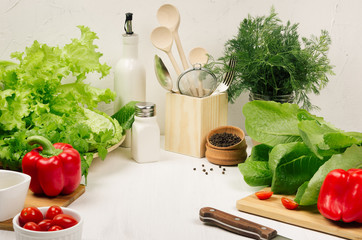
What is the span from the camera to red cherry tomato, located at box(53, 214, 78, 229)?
3.48 ft

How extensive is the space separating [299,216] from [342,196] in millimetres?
114

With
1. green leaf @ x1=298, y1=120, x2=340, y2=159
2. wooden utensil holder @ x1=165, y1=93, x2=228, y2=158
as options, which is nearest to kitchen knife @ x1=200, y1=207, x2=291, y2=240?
green leaf @ x1=298, y1=120, x2=340, y2=159

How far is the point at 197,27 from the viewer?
1.92 m

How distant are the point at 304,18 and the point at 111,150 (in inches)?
35.5

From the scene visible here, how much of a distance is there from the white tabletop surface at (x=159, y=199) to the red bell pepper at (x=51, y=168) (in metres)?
0.06

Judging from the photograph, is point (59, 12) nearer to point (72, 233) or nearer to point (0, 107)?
point (0, 107)

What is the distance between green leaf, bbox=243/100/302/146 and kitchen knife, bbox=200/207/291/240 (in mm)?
330

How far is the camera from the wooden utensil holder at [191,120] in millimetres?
1693

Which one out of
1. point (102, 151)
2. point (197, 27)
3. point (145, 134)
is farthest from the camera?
point (197, 27)

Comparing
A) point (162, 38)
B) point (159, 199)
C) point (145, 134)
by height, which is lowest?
point (159, 199)

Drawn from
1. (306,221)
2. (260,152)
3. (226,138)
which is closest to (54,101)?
(226,138)

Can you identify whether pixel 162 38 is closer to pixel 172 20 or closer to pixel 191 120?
pixel 172 20

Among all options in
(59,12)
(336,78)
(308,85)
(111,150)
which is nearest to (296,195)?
(308,85)

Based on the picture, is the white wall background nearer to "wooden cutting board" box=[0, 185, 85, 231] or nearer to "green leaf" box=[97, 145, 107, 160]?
"green leaf" box=[97, 145, 107, 160]
